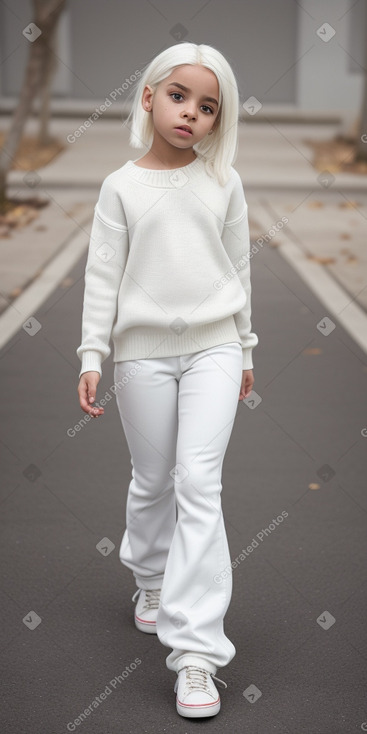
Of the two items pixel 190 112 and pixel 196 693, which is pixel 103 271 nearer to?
pixel 190 112

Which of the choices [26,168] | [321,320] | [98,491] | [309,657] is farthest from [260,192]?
[309,657]

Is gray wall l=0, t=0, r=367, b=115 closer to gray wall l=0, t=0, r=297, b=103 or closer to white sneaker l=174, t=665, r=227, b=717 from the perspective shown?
gray wall l=0, t=0, r=297, b=103

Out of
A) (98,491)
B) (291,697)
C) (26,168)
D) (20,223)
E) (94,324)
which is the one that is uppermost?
(26,168)

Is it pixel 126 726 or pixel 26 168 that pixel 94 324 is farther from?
pixel 26 168

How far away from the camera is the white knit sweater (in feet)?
12.0

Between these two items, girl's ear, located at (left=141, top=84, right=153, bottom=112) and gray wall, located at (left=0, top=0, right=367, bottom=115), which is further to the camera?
gray wall, located at (left=0, top=0, right=367, bottom=115)

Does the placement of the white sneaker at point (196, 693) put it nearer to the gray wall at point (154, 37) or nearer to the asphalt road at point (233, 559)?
the asphalt road at point (233, 559)

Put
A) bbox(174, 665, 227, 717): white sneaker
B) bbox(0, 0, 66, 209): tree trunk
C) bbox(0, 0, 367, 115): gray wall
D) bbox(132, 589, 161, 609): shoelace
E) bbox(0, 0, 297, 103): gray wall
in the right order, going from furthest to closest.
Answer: bbox(0, 0, 297, 103): gray wall < bbox(0, 0, 367, 115): gray wall < bbox(0, 0, 66, 209): tree trunk < bbox(132, 589, 161, 609): shoelace < bbox(174, 665, 227, 717): white sneaker

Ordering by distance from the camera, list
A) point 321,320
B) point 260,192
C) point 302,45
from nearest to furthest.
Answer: point 321,320
point 260,192
point 302,45

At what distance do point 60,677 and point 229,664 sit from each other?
550 millimetres

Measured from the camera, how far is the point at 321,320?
9.05 meters

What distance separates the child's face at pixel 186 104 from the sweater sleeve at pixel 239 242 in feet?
0.75

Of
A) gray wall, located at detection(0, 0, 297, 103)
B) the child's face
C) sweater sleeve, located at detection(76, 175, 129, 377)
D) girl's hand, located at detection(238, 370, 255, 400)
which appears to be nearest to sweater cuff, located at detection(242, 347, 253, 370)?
girl's hand, located at detection(238, 370, 255, 400)

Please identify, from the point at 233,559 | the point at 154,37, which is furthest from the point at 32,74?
the point at 154,37
